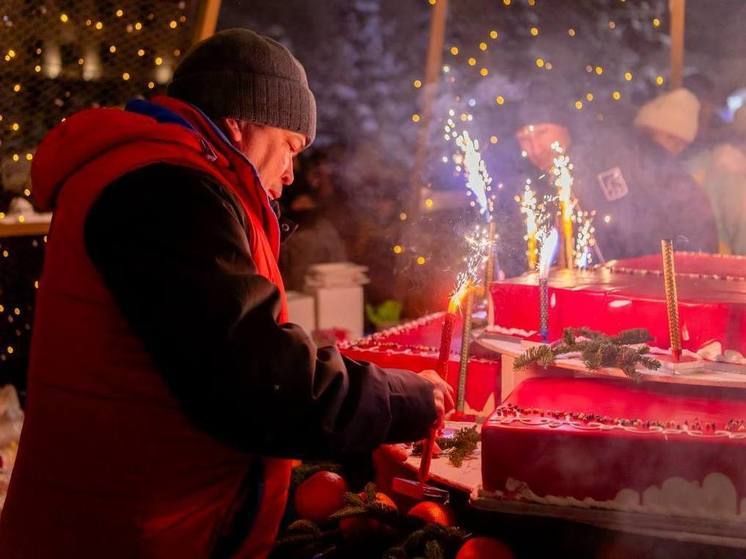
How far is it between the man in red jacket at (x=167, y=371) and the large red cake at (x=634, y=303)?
1085 millimetres

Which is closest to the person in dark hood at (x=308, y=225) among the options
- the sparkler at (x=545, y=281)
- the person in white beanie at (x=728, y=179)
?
the person in white beanie at (x=728, y=179)

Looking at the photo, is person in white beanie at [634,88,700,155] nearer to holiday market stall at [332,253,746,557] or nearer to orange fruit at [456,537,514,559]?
holiday market stall at [332,253,746,557]

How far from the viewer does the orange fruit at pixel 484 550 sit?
6.05ft

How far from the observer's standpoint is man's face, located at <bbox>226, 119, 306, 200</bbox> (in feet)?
5.58

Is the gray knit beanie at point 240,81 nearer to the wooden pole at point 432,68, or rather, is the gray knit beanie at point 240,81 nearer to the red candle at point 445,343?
the red candle at point 445,343

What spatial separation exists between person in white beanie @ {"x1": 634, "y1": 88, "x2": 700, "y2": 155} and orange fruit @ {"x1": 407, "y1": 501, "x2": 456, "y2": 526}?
380cm

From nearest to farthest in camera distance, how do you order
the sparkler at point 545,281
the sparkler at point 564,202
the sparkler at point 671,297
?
the sparkler at point 671,297
the sparkler at point 545,281
the sparkler at point 564,202

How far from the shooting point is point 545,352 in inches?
88.7

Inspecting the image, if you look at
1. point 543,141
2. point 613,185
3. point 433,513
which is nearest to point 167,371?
point 433,513

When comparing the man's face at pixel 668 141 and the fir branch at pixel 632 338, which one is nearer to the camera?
the fir branch at pixel 632 338

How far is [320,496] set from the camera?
2250 millimetres

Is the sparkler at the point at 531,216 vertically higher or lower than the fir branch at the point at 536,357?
higher

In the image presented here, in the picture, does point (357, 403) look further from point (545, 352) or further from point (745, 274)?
point (745, 274)

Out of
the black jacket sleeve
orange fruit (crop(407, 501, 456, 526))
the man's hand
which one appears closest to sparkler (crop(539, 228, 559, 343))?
orange fruit (crop(407, 501, 456, 526))
